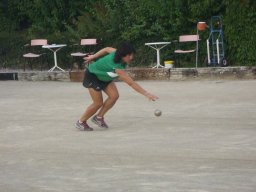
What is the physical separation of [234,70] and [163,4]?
3.65 metres

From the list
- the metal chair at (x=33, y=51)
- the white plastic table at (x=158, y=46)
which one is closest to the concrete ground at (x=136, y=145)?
the white plastic table at (x=158, y=46)

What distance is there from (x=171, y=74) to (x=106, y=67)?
871 cm

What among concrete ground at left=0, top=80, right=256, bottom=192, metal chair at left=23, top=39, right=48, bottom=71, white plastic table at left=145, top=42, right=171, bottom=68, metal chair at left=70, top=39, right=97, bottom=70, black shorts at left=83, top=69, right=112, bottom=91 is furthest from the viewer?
metal chair at left=23, top=39, right=48, bottom=71

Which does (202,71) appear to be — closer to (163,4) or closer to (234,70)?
(234,70)

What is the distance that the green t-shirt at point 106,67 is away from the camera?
997 centimetres

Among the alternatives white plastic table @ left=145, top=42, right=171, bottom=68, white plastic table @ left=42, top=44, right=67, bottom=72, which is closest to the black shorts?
white plastic table @ left=145, top=42, right=171, bottom=68

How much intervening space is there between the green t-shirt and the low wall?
811 centimetres

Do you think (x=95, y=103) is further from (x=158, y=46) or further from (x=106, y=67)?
(x=158, y=46)

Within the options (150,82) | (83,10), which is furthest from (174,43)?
(83,10)

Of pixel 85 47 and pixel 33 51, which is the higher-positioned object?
pixel 85 47

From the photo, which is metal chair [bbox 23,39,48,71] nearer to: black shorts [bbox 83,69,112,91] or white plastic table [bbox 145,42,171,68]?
white plastic table [bbox 145,42,171,68]

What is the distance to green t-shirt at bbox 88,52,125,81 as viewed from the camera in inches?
392

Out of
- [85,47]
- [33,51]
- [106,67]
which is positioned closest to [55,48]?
[85,47]

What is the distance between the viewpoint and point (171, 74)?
61.4 ft
